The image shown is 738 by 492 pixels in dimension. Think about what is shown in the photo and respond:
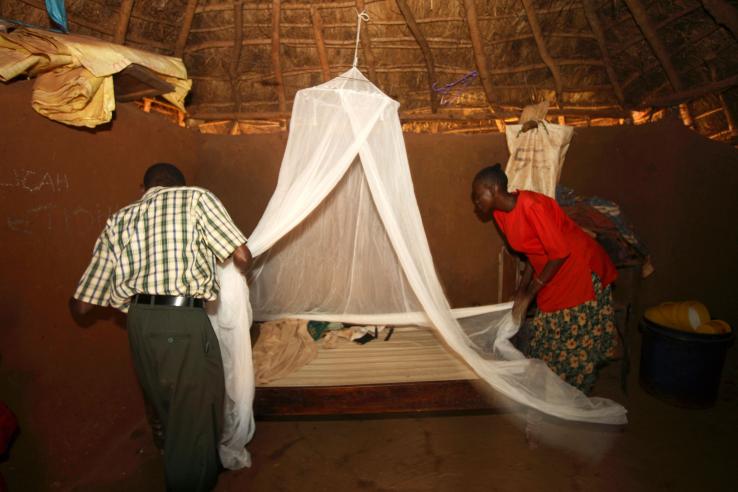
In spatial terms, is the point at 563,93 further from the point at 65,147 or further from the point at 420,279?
the point at 65,147

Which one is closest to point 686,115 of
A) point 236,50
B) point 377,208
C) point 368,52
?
point 368,52

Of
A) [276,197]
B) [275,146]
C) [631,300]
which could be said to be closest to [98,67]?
[276,197]

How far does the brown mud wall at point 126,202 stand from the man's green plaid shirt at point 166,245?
391 mm

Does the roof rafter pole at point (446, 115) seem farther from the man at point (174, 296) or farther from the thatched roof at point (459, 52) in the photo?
the man at point (174, 296)

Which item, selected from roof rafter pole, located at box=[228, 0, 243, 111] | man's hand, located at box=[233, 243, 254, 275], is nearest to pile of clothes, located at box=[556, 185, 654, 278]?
man's hand, located at box=[233, 243, 254, 275]

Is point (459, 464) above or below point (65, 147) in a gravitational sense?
below

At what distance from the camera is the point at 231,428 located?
6.95 feet

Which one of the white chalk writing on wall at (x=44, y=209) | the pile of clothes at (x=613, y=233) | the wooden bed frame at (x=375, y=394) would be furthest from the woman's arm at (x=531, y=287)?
the white chalk writing on wall at (x=44, y=209)

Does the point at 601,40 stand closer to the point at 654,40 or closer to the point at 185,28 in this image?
the point at 654,40

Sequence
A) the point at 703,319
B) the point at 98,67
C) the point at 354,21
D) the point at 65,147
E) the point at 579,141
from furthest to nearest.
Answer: the point at 579,141, the point at 354,21, the point at 703,319, the point at 65,147, the point at 98,67

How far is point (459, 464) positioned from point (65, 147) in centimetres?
290

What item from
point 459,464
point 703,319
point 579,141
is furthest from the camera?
point 579,141

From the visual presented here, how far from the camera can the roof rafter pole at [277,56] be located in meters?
3.28

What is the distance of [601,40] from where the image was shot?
3.44 m
